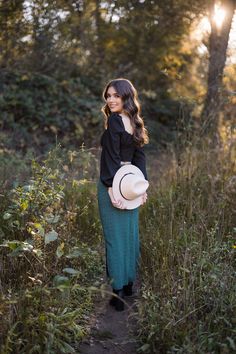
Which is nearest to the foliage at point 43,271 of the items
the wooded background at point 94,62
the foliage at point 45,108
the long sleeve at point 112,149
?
the long sleeve at point 112,149

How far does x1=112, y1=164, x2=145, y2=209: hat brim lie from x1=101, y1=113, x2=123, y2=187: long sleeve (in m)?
0.04

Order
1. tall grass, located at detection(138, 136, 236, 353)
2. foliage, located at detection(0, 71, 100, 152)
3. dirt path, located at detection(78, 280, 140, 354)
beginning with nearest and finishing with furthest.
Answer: tall grass, located at detection(138, 136, 236, 353)
dirt path, located at detection(78, 280, 140, 354)
foliage, located at detection(0, 71, 100, 152)

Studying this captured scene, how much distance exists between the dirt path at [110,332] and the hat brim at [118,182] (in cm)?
75

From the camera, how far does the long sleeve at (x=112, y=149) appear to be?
3.61 meters

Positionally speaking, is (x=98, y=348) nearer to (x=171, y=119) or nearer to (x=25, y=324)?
(x=25, y=324)

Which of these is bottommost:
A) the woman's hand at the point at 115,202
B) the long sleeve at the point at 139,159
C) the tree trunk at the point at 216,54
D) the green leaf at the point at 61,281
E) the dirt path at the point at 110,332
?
the dirt path at the point at 110,332

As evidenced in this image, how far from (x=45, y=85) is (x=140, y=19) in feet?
7.52

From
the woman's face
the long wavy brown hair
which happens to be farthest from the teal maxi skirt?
the woman's face

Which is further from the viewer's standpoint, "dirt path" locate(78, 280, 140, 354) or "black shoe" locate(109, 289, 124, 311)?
"black shoe" locate(109, 289, 124, 311)

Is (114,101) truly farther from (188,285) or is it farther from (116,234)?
(188,285)

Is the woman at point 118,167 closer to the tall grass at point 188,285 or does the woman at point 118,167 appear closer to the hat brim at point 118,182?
the hat brim at point 118,182

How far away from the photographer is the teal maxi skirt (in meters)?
3.71

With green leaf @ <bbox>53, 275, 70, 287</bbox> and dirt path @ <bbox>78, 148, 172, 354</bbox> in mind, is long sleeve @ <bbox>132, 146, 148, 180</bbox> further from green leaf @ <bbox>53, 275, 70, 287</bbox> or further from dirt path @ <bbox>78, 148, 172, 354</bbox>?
green leaf @ <bbox>53, 275, 70, 287</bbox>

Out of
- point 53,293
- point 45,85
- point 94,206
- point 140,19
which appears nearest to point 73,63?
point 45,85
